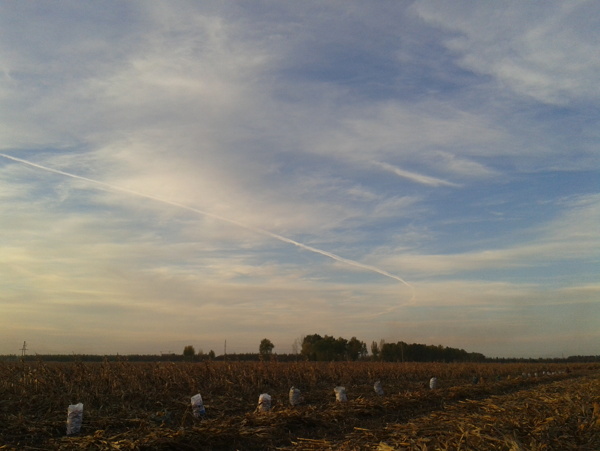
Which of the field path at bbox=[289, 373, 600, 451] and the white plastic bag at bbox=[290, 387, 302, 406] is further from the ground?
the field path at bbox=[289, 373, 600, 451]

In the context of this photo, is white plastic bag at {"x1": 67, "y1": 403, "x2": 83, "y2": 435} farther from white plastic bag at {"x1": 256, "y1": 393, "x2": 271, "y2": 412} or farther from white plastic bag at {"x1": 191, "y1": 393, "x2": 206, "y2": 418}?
white plastic bag at {"x1": 256, "y1": 393, "x2": 271, "y2": 412}

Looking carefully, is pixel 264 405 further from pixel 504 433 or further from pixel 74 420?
pixel 504 433

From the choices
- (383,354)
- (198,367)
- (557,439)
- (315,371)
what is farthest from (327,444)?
(383,354)

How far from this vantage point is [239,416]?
34.1 feet

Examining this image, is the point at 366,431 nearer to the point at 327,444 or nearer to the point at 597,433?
the point at 327,444

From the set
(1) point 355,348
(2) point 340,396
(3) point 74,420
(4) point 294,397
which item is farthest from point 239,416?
(1) point 355,348

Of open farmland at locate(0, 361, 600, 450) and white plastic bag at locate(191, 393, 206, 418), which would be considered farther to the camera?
white plastic bag at locate(191, 393, 206, 418)

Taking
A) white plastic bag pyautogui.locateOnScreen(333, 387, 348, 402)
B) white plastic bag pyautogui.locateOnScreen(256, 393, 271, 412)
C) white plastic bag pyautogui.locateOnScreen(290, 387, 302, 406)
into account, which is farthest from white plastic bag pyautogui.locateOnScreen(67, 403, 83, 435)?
white plastic bag pyautogui.locateOnScreen(333, 387, 348, 402)

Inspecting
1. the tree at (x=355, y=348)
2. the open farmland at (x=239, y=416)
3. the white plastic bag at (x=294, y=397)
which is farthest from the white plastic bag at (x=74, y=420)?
the tree at (x=355, y=348)

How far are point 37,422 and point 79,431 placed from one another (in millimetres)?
958

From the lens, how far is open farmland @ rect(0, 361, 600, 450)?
677 centimetres

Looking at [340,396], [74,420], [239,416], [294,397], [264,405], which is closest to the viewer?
[74,420]

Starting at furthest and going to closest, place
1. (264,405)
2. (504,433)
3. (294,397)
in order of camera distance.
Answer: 1. (294,397)
2. (264,405)
3. (504,433)

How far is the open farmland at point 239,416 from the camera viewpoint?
22.2 ft
